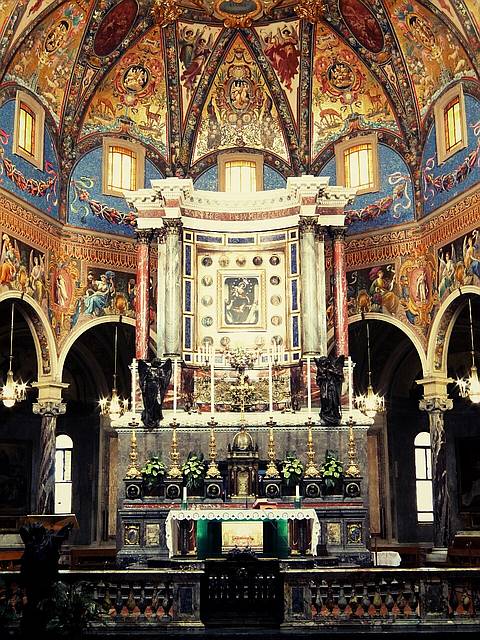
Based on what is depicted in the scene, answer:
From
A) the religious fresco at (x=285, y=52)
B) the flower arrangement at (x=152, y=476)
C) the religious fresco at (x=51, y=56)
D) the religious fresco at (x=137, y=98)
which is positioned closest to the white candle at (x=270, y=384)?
the flower arrangement at (x=152, y=476)

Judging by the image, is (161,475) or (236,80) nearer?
(161,475)

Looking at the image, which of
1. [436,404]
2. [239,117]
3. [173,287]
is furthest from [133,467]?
[239,117]

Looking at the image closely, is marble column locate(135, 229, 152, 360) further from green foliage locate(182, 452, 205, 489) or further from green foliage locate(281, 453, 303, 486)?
green foliage locate(281, 453, 303, 486)

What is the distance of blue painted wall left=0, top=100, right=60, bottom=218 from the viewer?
20.7 metres

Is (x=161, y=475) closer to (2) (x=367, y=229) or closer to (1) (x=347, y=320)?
(1) (x=347, y=320)

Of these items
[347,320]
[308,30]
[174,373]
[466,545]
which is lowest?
[466,545]

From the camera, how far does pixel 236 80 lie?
79.7ft

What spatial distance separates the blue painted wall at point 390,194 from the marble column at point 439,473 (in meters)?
4.63

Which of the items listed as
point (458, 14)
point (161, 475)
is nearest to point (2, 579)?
point (161, 475)

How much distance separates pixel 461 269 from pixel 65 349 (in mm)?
9465

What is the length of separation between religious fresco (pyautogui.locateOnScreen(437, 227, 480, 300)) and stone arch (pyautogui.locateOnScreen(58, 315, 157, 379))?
22.8 feet

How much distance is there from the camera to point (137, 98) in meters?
24.2

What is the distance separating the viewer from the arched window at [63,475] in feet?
88.3

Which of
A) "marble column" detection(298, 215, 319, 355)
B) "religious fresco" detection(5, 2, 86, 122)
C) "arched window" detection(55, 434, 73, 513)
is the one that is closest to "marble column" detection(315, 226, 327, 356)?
"marble column" detection(298, 215, 319, 355)
